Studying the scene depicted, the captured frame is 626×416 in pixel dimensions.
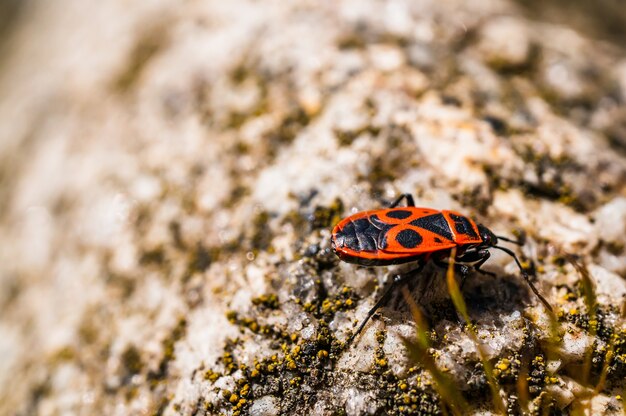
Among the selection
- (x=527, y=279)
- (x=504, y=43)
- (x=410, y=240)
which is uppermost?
(x=410, y=240)

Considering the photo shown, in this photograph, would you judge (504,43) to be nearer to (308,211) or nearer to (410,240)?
(308,211)

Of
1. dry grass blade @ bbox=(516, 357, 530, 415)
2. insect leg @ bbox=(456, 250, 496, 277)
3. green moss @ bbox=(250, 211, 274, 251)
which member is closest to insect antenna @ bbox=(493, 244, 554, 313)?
insect leg @ bbox=(456, 250, 496, 277)

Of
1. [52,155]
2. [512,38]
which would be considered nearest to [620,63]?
[512,38]

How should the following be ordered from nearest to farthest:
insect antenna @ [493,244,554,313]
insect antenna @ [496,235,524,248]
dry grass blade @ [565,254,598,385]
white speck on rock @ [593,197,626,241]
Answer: dry grass blade @ [565,254,598,385]
insect antenna @ [493,244,554,313]
insect antenna @ [496,235,524,248]
white speck on rock @ [593,197,626,241]

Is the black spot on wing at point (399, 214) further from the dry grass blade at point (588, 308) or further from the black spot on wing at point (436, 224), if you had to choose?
the dry grass blade at point (588, 308)

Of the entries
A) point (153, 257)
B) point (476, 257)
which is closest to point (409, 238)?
point (476, 257)

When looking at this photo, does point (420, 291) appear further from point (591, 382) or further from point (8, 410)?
point (8, 410)

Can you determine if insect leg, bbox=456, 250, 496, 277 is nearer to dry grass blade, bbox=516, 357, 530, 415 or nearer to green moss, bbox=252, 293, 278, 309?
dry grass blade, bbox=516, 357, 530, 415

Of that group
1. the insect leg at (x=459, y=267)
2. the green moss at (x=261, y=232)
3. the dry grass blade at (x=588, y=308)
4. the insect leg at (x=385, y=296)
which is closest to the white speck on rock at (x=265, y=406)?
the insect leg at (x=385, y=296)
